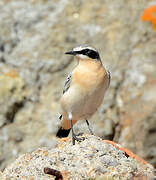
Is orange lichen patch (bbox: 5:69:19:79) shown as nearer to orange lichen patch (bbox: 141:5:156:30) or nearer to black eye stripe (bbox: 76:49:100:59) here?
orange lichen patch (bbox: 141:5:156:30)

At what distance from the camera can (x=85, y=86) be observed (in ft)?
27.0

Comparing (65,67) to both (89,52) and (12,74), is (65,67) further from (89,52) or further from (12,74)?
(89,52)

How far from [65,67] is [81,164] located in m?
7.48

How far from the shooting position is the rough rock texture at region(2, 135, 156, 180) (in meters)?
5.90

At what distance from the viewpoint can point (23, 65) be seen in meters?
13.4

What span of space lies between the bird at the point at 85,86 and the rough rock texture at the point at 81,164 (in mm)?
1347

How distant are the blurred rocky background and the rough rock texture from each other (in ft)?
16.8

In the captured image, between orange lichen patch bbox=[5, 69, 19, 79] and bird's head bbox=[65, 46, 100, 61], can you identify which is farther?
orange lichen patch bbox=[5, 69, 19, 79]

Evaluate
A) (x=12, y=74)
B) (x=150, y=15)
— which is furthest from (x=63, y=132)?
(x=150, y=15)

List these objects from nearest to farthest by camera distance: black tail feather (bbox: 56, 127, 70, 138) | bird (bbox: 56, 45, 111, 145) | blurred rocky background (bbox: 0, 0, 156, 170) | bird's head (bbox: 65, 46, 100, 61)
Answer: bird (bbox: 56, 45, 111, 145) → bird's head (bbox: 65, 46, 100, 61) → black tail feather (bbox: 56, 127, 70, 138) → blurred rocky background (bbox: 0, 0, 156, 170)

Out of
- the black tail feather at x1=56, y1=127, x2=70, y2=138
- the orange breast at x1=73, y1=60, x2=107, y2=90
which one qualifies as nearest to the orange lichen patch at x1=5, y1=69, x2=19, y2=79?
the black tail feather at x1=56, y1=127, x2=70, y2=138

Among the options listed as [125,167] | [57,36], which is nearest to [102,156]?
[125,167]

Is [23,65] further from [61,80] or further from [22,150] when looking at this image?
[22,150]

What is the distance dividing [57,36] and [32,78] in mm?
1636
